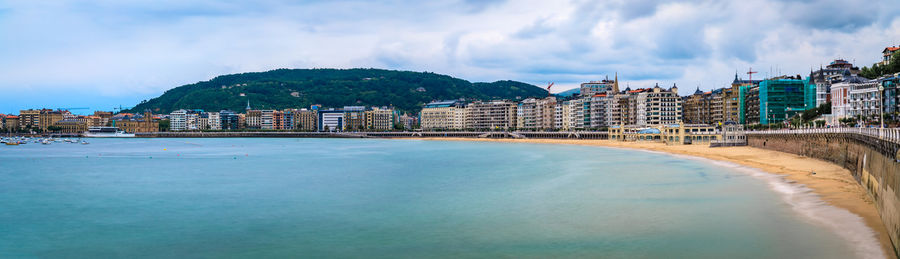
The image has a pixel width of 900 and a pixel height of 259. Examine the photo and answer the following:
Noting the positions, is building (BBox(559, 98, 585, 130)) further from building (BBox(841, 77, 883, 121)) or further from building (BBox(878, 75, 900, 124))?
building (BBox(878, 75, 900, 124))

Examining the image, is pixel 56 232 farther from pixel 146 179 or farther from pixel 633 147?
pixel 633 147

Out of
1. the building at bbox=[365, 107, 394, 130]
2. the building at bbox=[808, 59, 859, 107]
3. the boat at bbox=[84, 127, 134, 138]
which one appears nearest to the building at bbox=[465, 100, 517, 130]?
the building at bbox=[365, 107, 394, 130]

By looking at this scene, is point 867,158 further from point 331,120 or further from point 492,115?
point 331,120

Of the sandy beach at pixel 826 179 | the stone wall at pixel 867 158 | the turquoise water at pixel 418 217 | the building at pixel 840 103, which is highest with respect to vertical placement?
the building at pixel 840 103

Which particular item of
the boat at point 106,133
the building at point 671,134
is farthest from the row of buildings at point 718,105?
the boat at point 106,133

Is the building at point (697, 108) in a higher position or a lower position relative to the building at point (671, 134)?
higher

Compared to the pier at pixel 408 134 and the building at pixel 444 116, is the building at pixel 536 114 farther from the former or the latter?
the building at pixel 444 116
